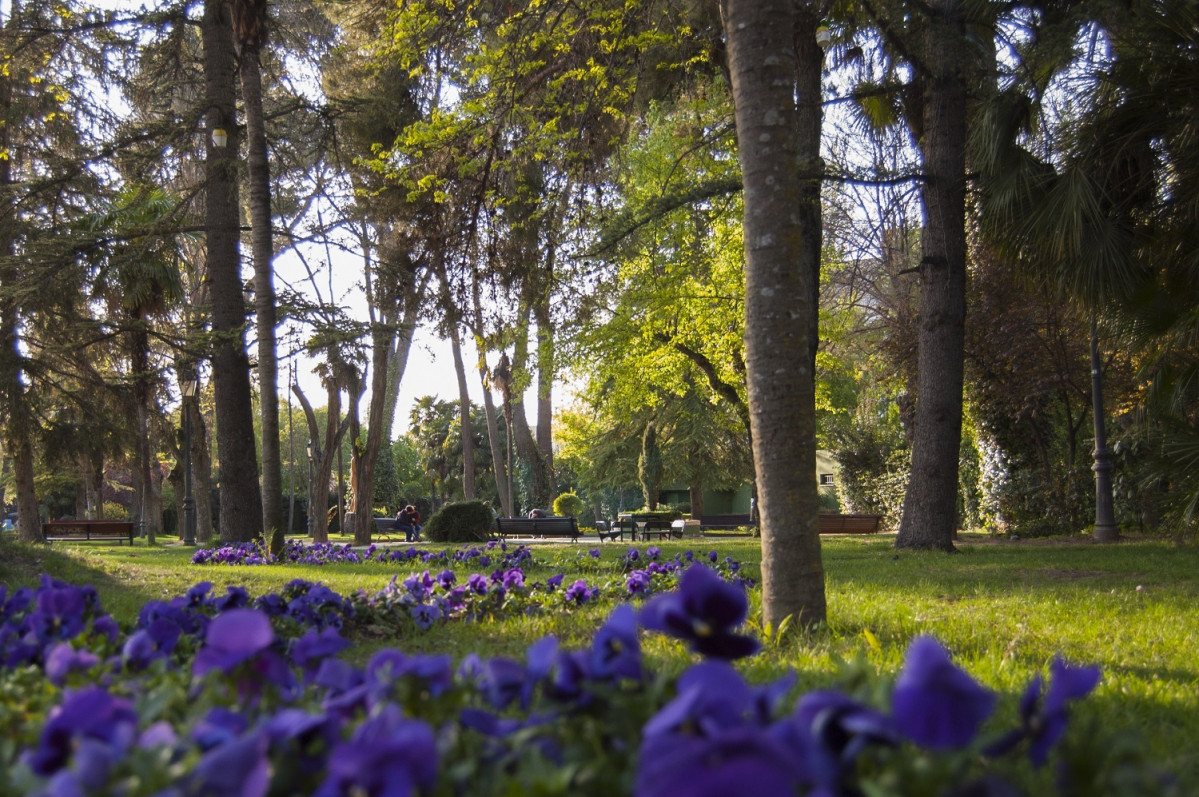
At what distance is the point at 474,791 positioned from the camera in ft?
3.30

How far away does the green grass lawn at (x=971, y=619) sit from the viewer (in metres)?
3.53

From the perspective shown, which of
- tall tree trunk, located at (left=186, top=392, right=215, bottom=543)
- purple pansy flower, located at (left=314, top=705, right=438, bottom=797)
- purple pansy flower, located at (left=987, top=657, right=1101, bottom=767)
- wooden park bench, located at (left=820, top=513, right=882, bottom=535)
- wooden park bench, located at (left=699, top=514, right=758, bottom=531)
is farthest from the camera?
wooden park bench, located at (left=699, top=514, right=758, bottom=531)

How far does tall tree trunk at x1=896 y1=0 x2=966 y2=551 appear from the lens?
492 inches

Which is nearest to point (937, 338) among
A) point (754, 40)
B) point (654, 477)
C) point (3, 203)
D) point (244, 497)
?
point (754, 40)

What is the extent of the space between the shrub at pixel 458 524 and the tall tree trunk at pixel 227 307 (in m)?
6.72

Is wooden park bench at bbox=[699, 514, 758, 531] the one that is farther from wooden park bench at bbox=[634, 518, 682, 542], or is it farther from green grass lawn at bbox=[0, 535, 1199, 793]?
green grass lawn at bbox=[0, 535, 1199, 793]

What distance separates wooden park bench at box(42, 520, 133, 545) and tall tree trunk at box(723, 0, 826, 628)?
2384 centimetres

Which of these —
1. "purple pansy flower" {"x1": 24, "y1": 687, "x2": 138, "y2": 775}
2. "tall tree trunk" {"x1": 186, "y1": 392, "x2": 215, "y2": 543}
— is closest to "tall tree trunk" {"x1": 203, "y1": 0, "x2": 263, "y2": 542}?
"tall tree trunk" {"x1": 186, "y1": 392, "x2": 215, "y2": 543}

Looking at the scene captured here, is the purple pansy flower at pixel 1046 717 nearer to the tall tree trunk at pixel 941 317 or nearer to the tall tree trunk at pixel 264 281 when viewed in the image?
the tall tree trunk at pixel 264 281

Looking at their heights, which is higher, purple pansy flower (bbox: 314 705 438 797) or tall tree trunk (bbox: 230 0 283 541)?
tall tree trunk (bbox: 230 0 283 541)

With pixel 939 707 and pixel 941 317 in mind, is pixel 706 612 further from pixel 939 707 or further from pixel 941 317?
pixel 941 317

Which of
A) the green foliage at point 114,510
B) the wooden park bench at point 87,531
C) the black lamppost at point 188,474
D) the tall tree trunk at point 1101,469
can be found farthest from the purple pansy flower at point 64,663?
the green foliage at point 114,510

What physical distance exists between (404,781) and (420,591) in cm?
466

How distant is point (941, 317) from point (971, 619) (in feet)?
24.9
